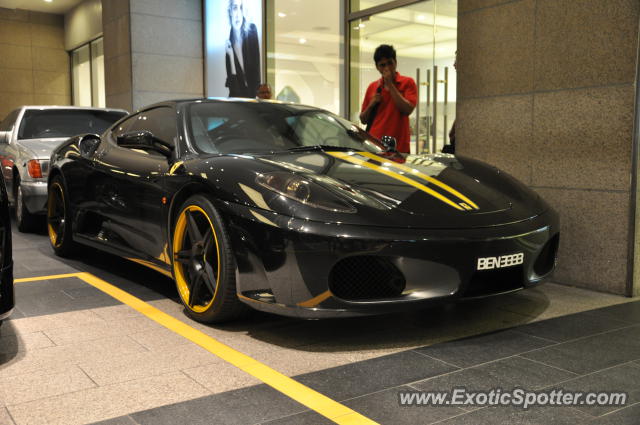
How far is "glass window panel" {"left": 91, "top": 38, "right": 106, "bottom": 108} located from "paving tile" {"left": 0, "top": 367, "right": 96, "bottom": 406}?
1445cm

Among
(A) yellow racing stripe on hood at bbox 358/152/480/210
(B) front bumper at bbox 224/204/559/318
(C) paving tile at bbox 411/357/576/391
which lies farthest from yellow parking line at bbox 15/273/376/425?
(A) yellow racing stripe on hood at bbox 358/152/480/210

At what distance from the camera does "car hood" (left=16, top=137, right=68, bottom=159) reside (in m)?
6.48

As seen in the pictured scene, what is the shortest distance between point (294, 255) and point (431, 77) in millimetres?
4336

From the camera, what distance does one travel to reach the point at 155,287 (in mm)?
4301

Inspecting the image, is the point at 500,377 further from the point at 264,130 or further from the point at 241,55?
the point at 241,55

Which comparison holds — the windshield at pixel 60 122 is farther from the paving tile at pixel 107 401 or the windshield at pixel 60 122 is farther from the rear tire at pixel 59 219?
the paving tile at pixel 107 401

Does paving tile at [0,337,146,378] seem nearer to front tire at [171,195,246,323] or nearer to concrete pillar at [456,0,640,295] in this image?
front tire at [171,195,246,323]

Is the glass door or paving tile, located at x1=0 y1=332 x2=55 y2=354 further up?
the glass door

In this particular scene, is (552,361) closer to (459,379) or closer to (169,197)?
(459,379)

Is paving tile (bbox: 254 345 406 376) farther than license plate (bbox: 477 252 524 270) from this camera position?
No

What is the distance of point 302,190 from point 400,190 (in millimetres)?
500

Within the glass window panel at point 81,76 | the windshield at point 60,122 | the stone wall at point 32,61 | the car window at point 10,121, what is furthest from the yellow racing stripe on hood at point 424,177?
the stone wall at point 32,61

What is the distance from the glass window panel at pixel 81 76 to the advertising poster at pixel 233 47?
273 inches

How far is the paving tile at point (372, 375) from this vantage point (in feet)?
8.19
